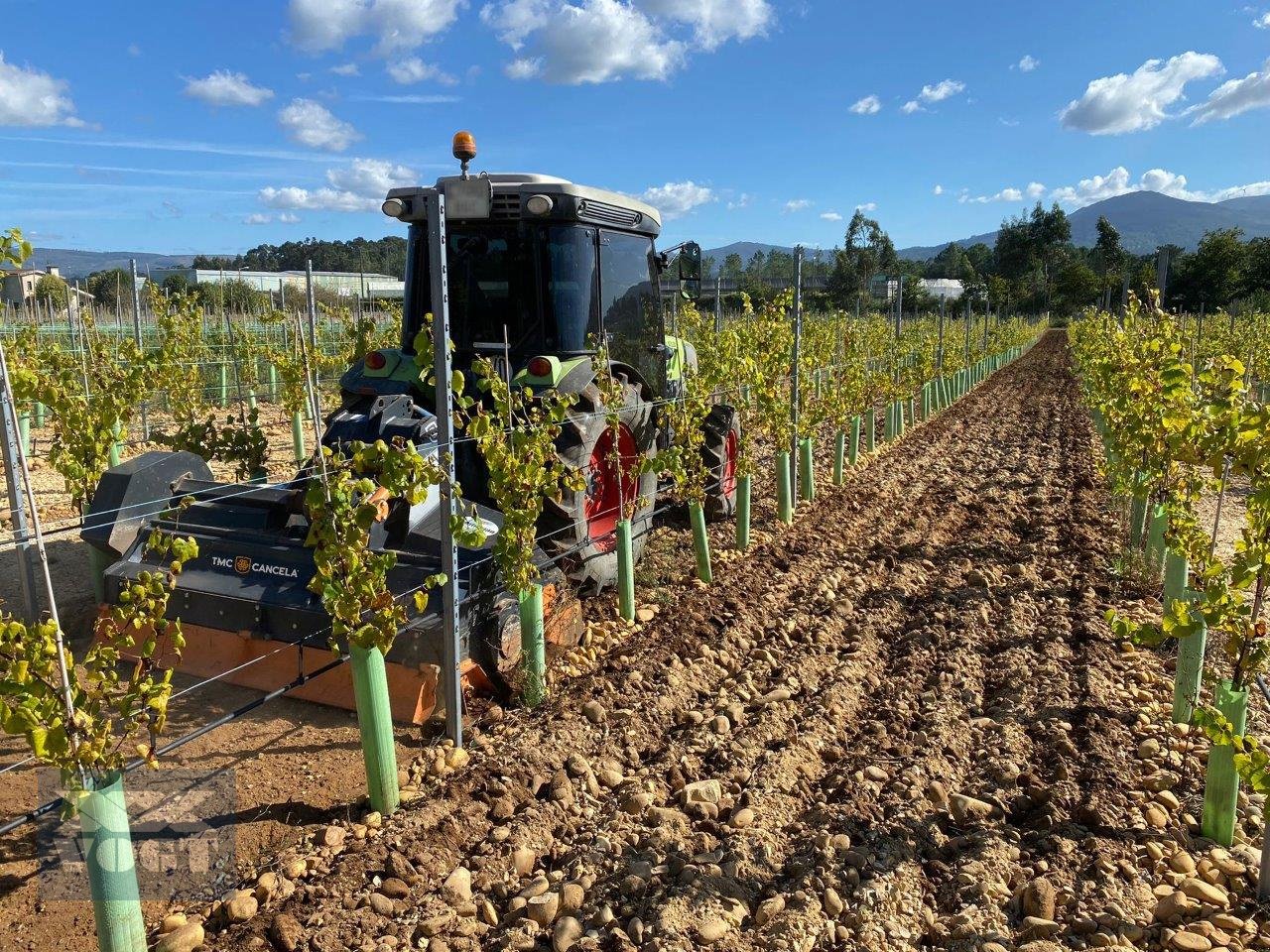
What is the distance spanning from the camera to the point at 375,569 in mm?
3033

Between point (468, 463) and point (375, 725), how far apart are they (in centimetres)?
199

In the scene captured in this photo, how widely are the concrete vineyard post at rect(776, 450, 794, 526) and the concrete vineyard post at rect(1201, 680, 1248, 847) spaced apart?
446 cm

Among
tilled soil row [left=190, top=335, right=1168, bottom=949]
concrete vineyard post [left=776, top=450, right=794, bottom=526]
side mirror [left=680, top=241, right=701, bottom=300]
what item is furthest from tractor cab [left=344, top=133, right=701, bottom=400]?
concrete vineyard post [left=776, top=450, right=794, bottom=526]

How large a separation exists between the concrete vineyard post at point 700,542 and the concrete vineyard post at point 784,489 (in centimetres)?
175

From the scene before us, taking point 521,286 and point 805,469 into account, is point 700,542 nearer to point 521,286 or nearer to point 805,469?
point 521,286

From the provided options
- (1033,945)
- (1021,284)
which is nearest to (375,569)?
(1033,945)

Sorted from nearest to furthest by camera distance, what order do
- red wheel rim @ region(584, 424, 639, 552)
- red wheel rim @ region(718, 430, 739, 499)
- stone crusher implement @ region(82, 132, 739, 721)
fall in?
stone crusher implement @ region(82, 132, 739, 721)
red wheel rim @ region(584, 424, 639, 552)
red wheel rim @ region(718, 430, 739, 499)

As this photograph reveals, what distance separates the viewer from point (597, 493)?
18.0 ft

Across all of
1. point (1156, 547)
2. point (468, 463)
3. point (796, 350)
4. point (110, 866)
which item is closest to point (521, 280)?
point (468, 463)

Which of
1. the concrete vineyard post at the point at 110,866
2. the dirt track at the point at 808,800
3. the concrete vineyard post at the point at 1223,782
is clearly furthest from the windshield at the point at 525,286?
the concrete vineyard post at the point at 1223,782

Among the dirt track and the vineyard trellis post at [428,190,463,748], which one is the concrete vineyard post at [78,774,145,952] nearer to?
the dirt track

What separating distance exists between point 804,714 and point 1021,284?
225 ft

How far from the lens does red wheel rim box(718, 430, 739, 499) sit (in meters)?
7.13

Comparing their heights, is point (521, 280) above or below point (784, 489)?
above
